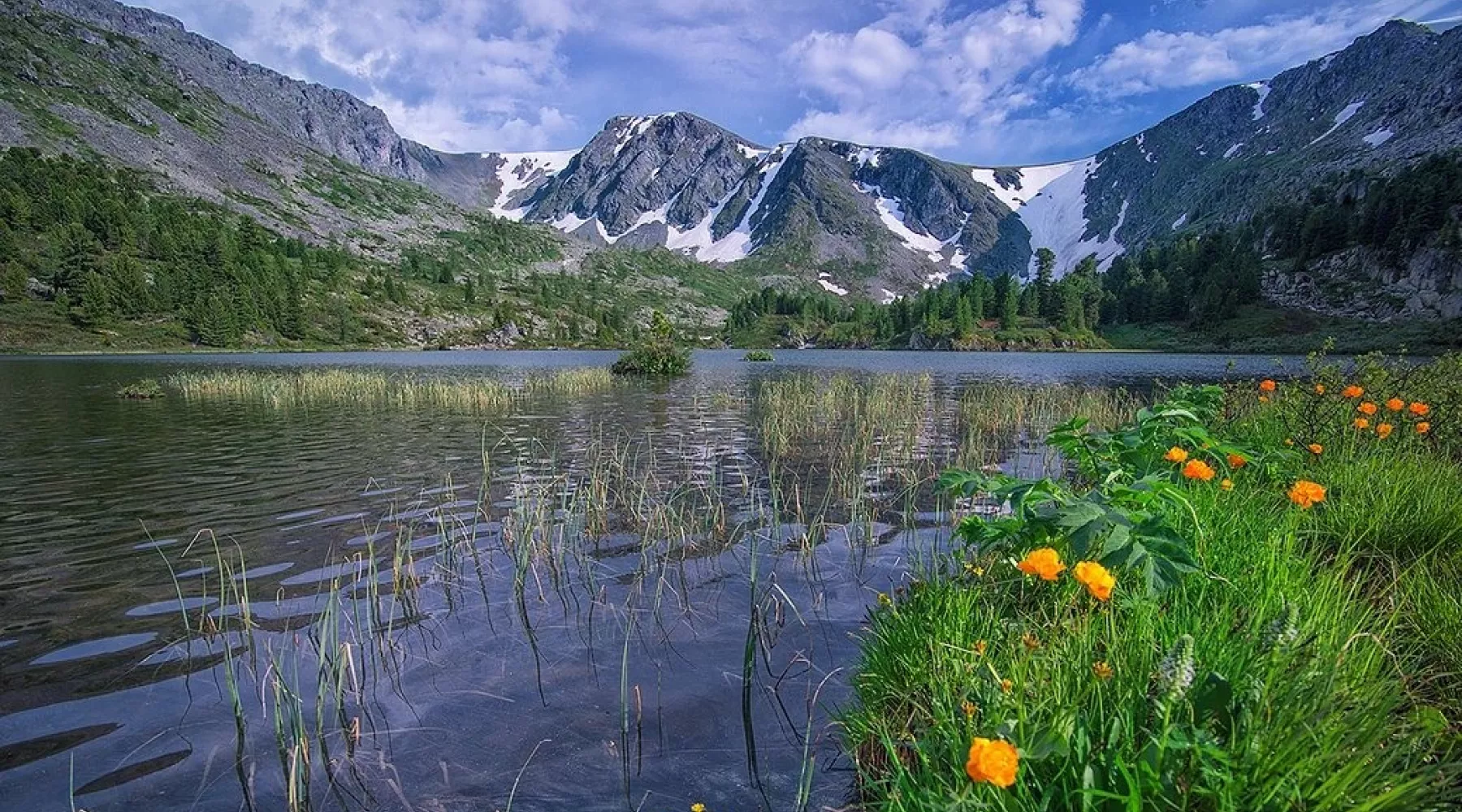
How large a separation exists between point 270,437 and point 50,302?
150 metres

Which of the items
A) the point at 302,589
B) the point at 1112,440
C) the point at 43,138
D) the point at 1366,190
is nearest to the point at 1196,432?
the point at 1112,440

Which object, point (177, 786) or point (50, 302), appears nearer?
point (177, 786)

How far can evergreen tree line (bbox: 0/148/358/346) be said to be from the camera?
12606cm

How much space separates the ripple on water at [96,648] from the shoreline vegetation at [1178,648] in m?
8.51

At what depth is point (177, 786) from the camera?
5355mm

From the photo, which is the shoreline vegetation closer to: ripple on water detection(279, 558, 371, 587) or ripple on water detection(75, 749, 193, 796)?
ripple on water detection(75, 749, 193, 796)

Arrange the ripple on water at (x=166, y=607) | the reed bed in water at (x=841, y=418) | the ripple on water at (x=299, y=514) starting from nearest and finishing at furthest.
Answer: the ripple on water at (x=166, y=607) < the ripple on water at (x=299, y=514) < the reed bed in water at (x=841, y=418)

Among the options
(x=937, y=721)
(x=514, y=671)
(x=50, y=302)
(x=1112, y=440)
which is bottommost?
(x=514, y=671)

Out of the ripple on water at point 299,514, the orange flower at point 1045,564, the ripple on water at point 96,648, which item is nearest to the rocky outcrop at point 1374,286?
the orange flower at point 1045,564

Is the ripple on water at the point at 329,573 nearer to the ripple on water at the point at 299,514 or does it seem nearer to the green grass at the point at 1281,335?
the ripple on water at the point at 299,514

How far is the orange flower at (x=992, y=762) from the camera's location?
2.03 metres

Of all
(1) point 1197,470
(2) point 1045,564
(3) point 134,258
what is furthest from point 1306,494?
(3) point 134,258

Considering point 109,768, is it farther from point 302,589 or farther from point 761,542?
point 761,542

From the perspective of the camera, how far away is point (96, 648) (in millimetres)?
7836
